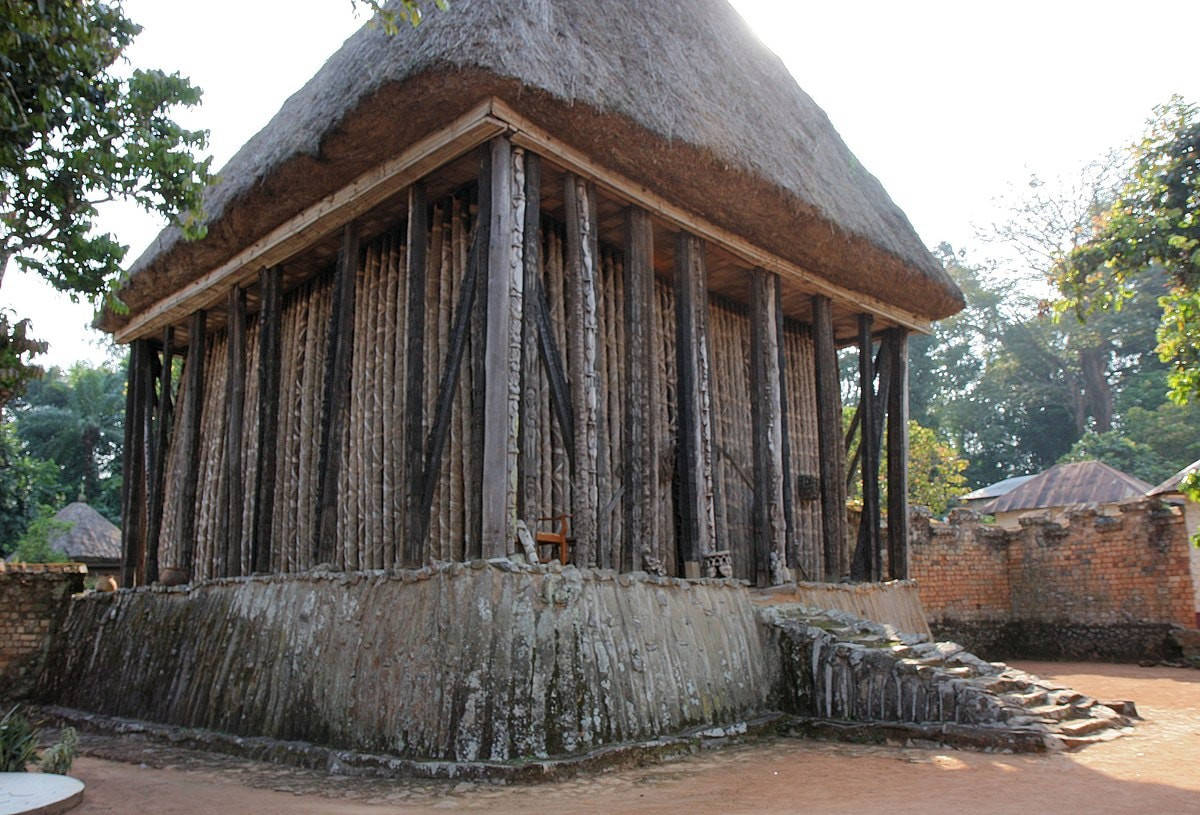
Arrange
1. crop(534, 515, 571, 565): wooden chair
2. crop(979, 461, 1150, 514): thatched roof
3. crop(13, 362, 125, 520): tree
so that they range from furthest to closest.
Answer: crop(13, 362, 125, 520): tree, crop(979, 461, 1150, 514): thatched roof, crop(534, 515, 571, 565): wooden chair

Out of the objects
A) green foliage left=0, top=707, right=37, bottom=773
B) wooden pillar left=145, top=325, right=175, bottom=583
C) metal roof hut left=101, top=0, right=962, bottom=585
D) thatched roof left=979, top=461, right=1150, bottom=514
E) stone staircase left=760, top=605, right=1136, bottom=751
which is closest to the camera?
green foliage left=0, top=707, right=37, bottom=773

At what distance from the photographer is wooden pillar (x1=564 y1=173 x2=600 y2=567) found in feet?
23.7

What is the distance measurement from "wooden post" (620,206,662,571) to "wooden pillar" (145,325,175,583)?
5.92 m

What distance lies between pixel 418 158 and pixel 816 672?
506cm

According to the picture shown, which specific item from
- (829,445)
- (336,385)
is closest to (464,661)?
(336,385)

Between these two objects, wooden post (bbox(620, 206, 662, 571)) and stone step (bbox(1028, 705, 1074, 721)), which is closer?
stone step (bbox(1028, 705, 1074, 721))

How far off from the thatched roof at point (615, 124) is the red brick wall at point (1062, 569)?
6188 millimetres

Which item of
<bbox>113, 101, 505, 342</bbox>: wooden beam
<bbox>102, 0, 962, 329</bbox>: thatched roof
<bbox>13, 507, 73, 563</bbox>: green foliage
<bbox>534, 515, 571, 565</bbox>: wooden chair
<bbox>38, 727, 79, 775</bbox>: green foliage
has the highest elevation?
<bbox>102, 0, 962, 329</bbox>: thatched roof

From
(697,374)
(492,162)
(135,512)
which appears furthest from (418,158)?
(135,512)

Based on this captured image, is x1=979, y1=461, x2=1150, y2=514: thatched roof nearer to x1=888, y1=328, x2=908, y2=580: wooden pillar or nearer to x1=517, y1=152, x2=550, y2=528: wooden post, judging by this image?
x1=888, y1=328, x2=908, y2=580: wooden pillar

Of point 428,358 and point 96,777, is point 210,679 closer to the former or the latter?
point 96,777

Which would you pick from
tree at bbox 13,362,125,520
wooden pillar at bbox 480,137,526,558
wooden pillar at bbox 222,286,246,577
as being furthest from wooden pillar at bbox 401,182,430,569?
tree at bbox 13,362,125,520

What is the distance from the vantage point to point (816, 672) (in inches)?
296

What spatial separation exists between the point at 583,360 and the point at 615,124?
1.82 m
